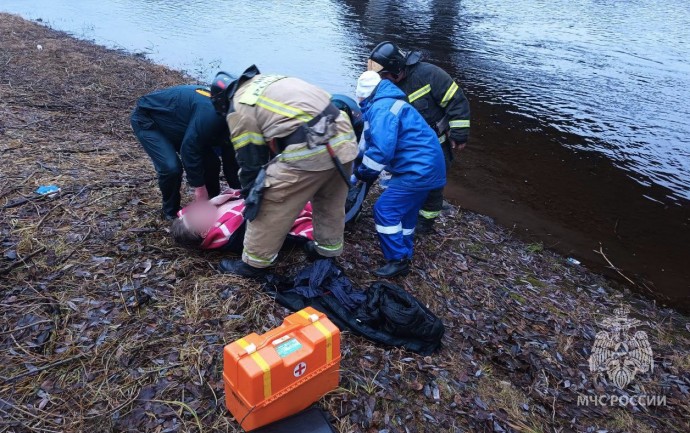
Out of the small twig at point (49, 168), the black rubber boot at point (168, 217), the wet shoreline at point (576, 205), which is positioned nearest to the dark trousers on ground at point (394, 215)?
the black rubber boot at point (168, 217)

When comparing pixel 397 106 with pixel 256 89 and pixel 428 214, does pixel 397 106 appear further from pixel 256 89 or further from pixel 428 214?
pixel 428 214

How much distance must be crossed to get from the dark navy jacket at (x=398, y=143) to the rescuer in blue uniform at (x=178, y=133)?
4.25 ft

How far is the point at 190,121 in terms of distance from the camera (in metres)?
4.02

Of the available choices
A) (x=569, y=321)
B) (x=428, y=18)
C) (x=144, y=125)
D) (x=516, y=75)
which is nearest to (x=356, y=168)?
(x=144, y=125)

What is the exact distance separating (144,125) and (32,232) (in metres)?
1.35

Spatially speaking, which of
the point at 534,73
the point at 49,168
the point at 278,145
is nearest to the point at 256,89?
the point at 278,145

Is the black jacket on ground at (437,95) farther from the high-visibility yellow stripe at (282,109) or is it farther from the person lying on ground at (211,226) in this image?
the high-visibility yellow stripe at (282,109)

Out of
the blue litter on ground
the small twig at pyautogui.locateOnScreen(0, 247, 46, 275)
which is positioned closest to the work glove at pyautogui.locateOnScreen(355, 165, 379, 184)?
the small twig at pyautogui.locateOnScreen(0, 247, 46, 275)

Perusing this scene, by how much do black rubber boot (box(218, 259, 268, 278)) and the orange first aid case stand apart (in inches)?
44.6

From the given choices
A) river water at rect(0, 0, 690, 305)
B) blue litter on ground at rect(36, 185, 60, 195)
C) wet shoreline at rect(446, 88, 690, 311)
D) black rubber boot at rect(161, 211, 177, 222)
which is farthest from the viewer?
river water at rect(0, 0, 690, 305)

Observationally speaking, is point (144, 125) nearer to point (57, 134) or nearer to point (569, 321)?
point (57, 134)

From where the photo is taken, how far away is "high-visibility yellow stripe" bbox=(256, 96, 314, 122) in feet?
10.1

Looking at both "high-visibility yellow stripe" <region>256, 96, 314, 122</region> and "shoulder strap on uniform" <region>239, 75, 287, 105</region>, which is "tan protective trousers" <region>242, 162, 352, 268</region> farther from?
"shoulder strap on uniform" <region>239, 75, 287, 105</region>

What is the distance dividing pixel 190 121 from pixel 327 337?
2.46 metres
